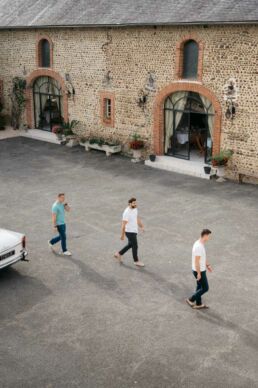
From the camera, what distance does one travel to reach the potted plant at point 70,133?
23.6 m

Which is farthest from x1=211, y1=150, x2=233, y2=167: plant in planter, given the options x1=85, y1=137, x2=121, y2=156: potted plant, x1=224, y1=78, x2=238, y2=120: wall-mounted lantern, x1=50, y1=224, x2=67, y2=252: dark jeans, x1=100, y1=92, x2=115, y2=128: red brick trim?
x1=50, y1=224, x2=67, y2=252: dark jeans

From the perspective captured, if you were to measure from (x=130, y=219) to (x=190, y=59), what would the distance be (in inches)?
386

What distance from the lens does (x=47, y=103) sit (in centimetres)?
2564

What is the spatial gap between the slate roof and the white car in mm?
10511

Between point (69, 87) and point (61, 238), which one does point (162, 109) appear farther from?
point (61, 238)

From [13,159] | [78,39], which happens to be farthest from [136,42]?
[13,159]

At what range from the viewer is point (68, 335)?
8875mm

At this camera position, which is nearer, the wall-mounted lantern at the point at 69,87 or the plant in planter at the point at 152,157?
the plant in planter at the point at 152,157

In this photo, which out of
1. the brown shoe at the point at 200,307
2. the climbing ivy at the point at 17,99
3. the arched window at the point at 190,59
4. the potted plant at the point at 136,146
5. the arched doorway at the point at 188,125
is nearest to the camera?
the brown shoe at the point at 200,307

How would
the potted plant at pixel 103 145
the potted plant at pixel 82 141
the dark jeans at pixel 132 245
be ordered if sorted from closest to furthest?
1. the dark jeans at pixel 132 245
2. the potted plant at pixel 103 145
3. the potted plant at pixel 82 141

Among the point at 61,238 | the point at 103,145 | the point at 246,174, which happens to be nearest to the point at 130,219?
the point at 61,238

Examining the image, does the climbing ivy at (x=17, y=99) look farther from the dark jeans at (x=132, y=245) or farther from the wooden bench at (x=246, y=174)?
the dark jeans at (x=132, y=245)

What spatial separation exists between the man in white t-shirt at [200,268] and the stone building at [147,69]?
30.0ft

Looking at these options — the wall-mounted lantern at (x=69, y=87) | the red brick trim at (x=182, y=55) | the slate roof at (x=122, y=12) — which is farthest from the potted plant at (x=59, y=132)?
the red brick trim at (x=182, y=55)
